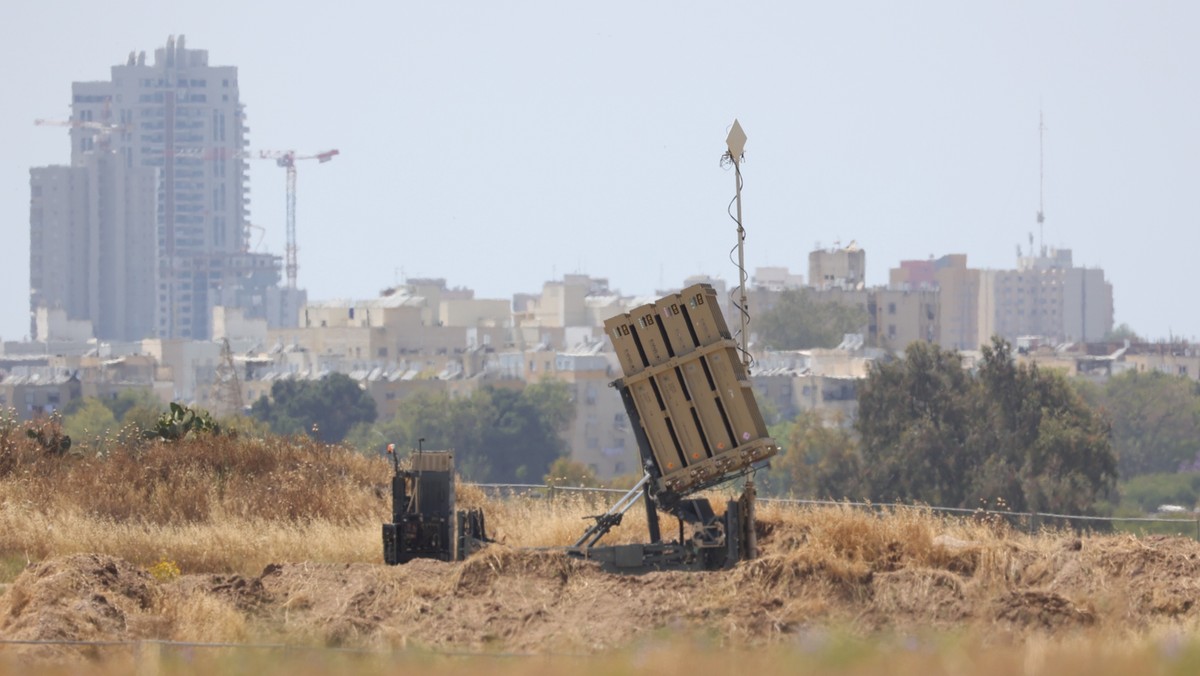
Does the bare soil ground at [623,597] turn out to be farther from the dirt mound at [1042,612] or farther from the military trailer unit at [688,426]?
the military trailer unit at [688,426]

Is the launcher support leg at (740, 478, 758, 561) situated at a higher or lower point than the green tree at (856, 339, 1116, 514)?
higher

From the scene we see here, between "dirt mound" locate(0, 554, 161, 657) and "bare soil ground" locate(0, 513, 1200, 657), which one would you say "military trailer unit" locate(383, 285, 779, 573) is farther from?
"dirt mound" locate(0, 554, 161, 657)

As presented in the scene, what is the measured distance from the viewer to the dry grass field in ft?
36.1

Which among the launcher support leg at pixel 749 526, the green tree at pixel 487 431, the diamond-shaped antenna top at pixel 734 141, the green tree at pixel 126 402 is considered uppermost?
the diamond-shaped antenna top at pixel 734 141

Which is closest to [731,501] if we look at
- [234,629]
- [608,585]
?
[608,585]

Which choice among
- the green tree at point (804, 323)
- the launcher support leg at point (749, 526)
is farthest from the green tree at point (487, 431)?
the launcher support leg at point (749, 526)

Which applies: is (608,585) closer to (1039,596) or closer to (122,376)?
(1039,596)

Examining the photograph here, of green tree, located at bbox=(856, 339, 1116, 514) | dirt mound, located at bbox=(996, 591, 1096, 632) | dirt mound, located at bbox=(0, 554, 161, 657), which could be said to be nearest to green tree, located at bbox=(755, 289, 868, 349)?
green tree, located at bbox=(856, 339, 1116, 514)

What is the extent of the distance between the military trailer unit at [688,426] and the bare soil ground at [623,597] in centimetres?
68

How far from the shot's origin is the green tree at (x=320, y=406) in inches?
5118

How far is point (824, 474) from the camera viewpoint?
81.6m

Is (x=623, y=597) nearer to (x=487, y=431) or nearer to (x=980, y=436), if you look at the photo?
(x=980, y=436)

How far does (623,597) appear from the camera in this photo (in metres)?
16.6

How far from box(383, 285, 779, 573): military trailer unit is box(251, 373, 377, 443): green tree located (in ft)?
356
